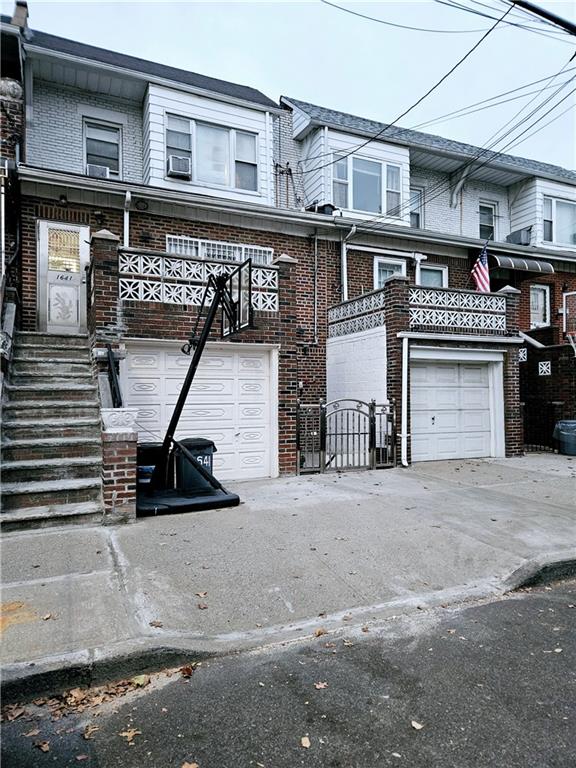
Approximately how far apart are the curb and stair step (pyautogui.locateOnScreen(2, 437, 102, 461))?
359 centimetres

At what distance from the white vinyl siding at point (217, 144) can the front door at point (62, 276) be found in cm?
255

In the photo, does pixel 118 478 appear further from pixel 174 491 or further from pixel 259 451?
pixel 259 451

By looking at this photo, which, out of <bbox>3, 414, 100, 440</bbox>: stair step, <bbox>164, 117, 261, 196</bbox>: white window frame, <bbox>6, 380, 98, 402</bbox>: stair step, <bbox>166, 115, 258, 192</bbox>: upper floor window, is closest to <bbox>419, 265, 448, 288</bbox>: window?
<bbox>164, 117, 261, 196</bbox>: white window frame

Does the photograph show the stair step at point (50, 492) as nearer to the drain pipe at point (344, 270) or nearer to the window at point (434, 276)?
the drain pipe at point (344, 270)

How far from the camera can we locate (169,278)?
8.26m

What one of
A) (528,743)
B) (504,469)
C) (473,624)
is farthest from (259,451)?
(528,743)

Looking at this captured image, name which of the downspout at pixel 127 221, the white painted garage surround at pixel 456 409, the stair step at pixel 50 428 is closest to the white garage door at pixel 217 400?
the stair step at pixel 50 428

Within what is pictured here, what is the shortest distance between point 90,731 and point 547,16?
8.17m

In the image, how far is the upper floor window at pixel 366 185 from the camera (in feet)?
43.3

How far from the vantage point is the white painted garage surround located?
35.9ft

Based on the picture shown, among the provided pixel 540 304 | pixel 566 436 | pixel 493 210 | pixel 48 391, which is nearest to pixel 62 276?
pixel 48 391

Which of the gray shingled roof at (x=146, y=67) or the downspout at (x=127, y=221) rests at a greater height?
the gray shingled roof at (x=146, y=67)

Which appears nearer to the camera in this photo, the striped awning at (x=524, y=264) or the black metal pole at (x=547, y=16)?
the black metal pole at (x=547, y=16)

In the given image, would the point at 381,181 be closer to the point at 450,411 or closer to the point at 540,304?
the point at 540,304
